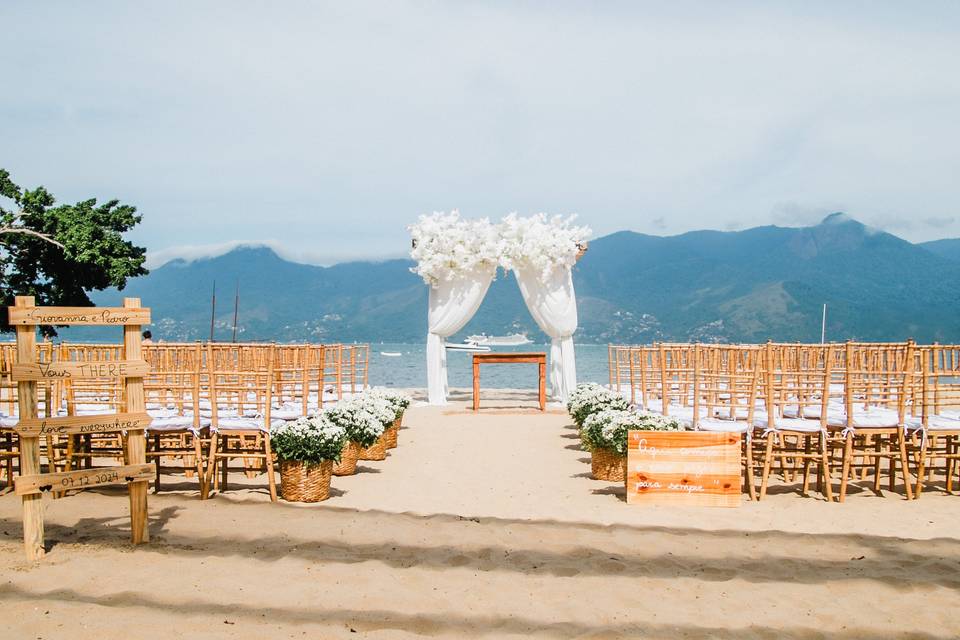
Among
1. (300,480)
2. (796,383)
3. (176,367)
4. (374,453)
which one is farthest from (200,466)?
(796,383)

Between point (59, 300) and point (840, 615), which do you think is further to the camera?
point (59, 300)

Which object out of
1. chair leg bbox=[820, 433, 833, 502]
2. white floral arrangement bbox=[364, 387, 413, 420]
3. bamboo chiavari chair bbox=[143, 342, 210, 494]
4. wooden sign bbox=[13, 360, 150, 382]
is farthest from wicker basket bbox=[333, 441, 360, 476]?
chair leg bbox=[820, 433, 833, 502]

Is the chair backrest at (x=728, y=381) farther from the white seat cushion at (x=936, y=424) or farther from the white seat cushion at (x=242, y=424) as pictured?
the white seat cushion at (x=242, y=424)

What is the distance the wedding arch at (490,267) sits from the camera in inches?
555

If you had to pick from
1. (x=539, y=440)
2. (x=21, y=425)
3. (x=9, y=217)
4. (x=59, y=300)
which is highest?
(x=9, y=217)

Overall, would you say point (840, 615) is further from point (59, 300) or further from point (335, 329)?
point (335, 329)

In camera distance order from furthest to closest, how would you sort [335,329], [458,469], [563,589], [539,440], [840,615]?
1. [335,329]
2. [539,440]
3. [458,469]
4. [563,589]
5. [840,615]

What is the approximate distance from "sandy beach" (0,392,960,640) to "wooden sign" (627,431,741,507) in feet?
0.49

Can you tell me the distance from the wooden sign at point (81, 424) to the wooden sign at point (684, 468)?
3657 millimetres

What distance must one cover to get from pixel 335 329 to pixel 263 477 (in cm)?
9589

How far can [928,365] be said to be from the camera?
628 centimetres

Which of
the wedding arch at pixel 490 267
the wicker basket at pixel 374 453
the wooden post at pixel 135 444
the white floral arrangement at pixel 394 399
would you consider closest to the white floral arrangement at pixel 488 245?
the wedding arch at pixel 490 267

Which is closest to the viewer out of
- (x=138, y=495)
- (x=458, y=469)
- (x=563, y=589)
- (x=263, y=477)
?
(x=563, y=589)

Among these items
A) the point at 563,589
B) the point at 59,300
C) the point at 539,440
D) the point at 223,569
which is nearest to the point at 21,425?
the point at 223,569
